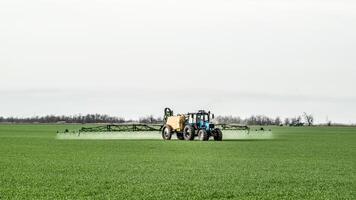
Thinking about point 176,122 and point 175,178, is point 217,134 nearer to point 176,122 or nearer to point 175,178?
point 176,122

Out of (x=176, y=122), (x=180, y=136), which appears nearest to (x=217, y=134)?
(x=176, y=122)

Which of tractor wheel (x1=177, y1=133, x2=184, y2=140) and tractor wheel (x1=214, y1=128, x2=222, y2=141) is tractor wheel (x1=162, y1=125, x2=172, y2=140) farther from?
tractor wheel (x1=214, y1=128, x2=222, y2=141)

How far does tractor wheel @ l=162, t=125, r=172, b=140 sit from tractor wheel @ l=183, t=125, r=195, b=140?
175 cm

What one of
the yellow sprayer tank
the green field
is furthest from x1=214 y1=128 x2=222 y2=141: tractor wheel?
the green field

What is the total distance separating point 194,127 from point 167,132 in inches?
118

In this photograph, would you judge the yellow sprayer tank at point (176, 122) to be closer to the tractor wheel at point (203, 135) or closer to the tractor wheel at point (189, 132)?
the tractor wheel at point (189, 132)

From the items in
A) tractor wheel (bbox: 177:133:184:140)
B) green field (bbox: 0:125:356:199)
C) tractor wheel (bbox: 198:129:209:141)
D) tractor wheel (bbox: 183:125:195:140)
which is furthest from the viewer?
tractor wheel (bbox: 177:133:184:140)

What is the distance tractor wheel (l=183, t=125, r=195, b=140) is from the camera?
46.2 meters

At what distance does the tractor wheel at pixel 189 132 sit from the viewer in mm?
46188

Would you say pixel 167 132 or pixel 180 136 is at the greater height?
→ pixel 167 132

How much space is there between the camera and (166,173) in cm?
1980

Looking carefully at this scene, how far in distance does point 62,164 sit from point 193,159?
18.1 feet

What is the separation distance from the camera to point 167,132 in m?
49.0

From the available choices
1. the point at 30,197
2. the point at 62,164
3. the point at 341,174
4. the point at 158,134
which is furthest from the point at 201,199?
the point at 158,134
